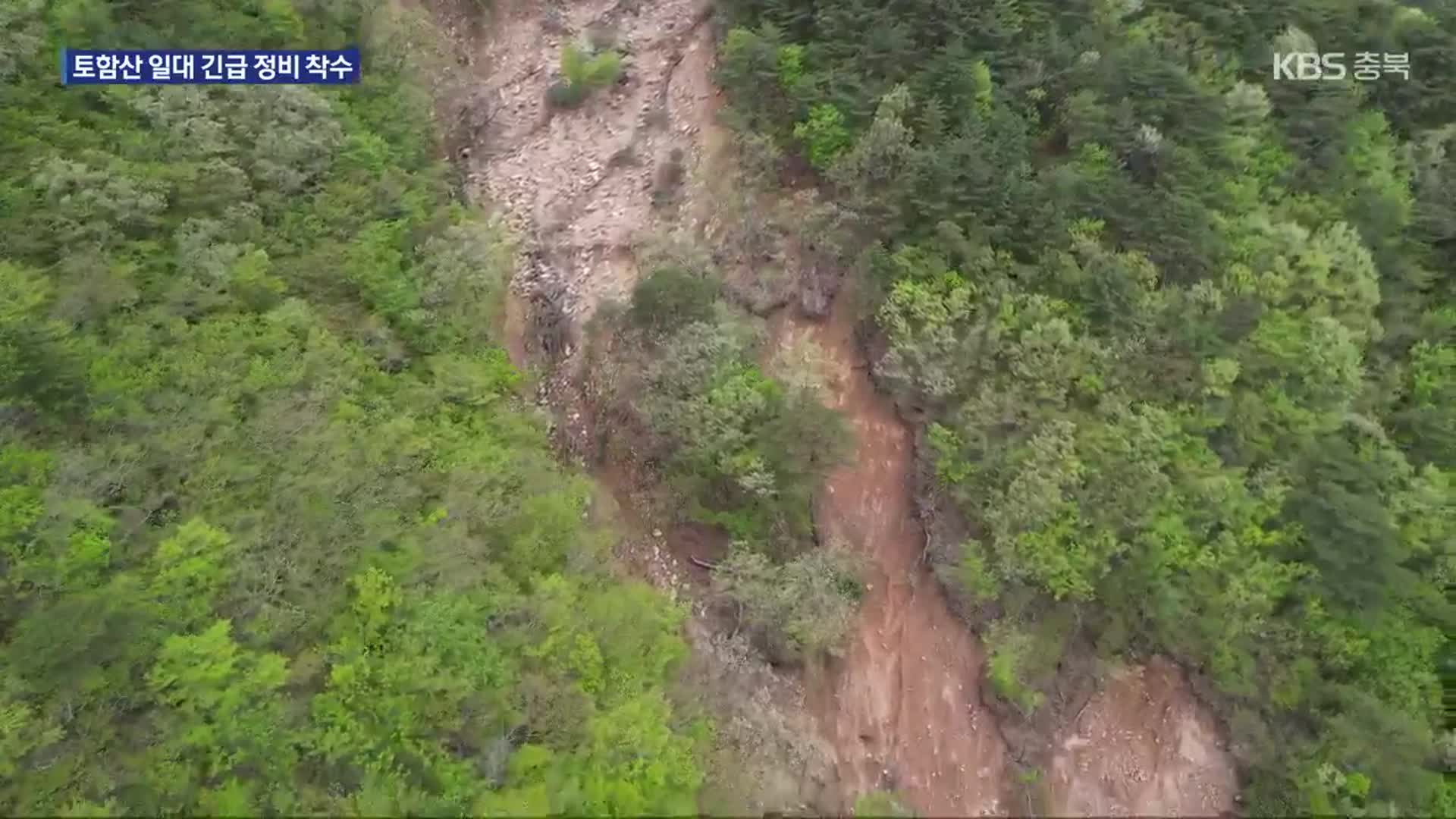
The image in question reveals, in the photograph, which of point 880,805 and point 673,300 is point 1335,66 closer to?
point 673,300

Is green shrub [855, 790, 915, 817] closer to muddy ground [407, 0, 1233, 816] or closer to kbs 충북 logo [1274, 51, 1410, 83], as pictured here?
muddy ground [407, 0, 1233, 816]

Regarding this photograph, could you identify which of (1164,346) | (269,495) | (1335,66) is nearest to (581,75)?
(269,495)

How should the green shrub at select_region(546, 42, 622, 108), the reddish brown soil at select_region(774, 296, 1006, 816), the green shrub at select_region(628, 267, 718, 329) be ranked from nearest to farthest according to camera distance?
1. the reddish brown soil at select_region(774, 296, 1006, 816)
2. the green shrub at select_region(628, 267, 718, 329)
3. the green shrub at select_region(546, 42, 622, 108)

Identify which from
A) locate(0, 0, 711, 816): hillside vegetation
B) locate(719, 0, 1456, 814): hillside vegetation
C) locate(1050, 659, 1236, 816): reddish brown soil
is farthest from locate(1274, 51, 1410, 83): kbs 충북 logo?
locate(0, 0, 711, 816): hillside vegetation

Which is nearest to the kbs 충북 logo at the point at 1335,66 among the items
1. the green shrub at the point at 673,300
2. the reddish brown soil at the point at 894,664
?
the reddish brown soil at the point at 894,664

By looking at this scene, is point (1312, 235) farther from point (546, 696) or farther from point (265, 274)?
point (265, 274)

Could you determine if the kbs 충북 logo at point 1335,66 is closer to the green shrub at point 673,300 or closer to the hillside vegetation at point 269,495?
the green shrub at point 673,300

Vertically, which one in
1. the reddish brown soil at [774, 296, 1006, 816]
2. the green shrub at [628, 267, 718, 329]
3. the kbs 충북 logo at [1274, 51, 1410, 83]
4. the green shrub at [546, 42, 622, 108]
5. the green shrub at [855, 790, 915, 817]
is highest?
the kbs 충북 logo at [1274, 51, 1410, 83]
